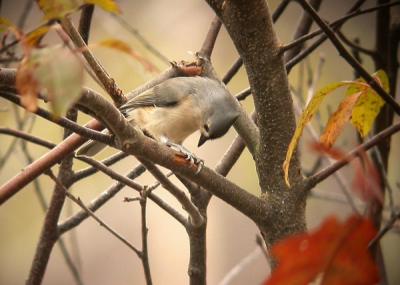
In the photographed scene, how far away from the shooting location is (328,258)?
13.3 inches

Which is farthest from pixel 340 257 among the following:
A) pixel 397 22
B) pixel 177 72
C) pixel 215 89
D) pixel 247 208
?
pixel 397 22

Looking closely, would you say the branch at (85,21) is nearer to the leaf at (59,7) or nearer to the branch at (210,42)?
the branch at (210,42)

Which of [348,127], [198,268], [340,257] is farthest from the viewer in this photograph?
[348,127]

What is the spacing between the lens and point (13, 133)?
834 mm

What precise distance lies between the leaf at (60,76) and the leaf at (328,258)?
0.16 m

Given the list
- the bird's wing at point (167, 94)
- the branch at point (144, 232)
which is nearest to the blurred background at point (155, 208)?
the bird's wing at point (167, 94)

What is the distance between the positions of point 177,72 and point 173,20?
4.95 feet

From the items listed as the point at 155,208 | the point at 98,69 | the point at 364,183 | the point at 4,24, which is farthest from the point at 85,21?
the point at 155,208

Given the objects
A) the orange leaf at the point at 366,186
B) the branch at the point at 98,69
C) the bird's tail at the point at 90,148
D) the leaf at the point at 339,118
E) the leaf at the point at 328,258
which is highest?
the bird's tail at the point at 90,148

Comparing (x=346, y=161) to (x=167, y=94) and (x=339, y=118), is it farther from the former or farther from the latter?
(x=167, y=94)

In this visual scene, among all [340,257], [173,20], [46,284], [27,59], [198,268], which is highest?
[173,20]

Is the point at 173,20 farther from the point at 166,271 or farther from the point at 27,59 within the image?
the point at 27,59

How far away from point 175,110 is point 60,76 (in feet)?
3.74

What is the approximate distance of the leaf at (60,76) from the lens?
34 centimetres
